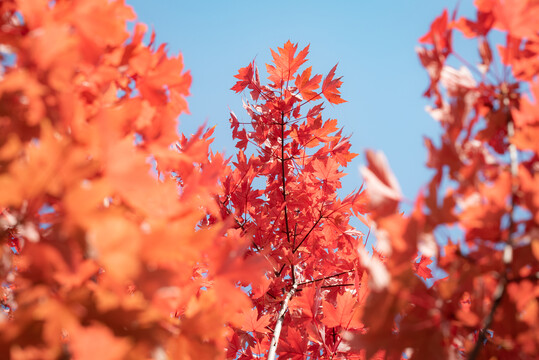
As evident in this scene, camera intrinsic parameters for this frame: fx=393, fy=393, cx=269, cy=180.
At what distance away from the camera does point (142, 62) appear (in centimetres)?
87

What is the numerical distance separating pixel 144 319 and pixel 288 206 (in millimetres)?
1788

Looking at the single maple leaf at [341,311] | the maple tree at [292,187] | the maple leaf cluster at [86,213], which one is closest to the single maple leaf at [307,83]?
the maple tree at [292,187]

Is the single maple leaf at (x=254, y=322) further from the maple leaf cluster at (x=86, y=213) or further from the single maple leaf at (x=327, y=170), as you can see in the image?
the maple leaf cluster at (x=86, y=213)

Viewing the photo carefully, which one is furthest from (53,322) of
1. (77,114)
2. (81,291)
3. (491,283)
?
(491,283)

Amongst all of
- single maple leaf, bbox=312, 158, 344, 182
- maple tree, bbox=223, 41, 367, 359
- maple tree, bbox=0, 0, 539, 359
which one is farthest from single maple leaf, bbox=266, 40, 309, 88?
maple tree, bbox=0, 0, 539, 359

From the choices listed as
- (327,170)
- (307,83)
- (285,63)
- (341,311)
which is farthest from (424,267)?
(285,63)

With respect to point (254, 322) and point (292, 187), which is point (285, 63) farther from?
point (254, 322)

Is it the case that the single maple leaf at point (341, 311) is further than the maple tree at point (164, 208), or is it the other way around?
the single maple leaf at point (341, 311)

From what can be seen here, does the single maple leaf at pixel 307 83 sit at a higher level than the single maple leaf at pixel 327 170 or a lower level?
higher

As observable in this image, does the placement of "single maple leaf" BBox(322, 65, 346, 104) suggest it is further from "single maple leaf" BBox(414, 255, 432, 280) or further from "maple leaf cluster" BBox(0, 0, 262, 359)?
"maple leaf cluster" BBox(0, 0, 262, 359)

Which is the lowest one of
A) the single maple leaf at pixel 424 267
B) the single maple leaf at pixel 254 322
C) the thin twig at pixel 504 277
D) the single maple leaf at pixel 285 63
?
the thin twig at pixel 504 277

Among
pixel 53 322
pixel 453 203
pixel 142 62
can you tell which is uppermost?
pixel 142 62

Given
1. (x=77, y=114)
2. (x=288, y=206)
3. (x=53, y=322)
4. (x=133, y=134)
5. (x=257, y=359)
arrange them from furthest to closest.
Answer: (x=288, y=206)
(x=257, y=359)
(x=133, y=134)
(x=77, y=114)
(x=53, y=322)

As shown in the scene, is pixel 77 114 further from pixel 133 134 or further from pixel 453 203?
pixel 453 203
